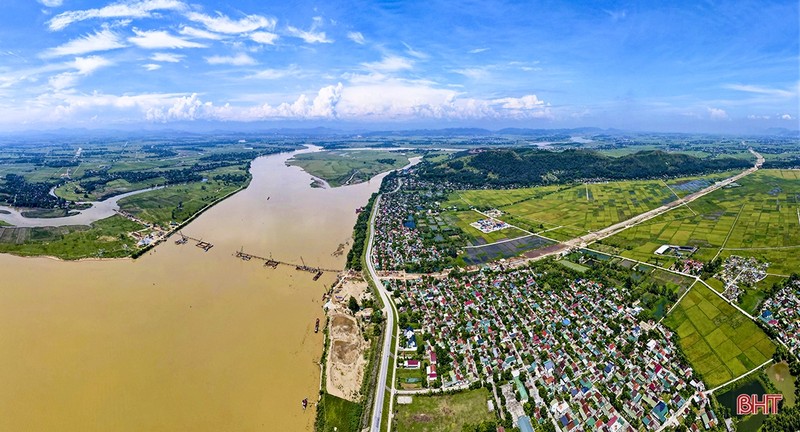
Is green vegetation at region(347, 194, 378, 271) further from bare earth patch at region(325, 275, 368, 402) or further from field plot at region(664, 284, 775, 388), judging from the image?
field plot at region(664, 284, 775, 388)

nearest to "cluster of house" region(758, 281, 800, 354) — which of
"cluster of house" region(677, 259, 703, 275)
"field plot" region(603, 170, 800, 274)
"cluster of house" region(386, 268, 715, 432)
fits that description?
"field plot" region(603, 170, 800, 274)

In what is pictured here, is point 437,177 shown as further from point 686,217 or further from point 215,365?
point 215,365

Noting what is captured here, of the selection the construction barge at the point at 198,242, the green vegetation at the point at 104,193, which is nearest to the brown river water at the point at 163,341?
the construction barge at the point at 198,242

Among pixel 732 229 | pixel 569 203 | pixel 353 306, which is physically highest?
pixel 569 203

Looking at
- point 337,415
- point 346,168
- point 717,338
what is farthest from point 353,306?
point 346,168

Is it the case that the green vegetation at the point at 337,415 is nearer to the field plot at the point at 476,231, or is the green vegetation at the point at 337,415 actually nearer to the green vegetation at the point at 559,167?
the field plot at the point at 476,231

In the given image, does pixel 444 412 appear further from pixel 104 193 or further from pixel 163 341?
pixel 104 193
